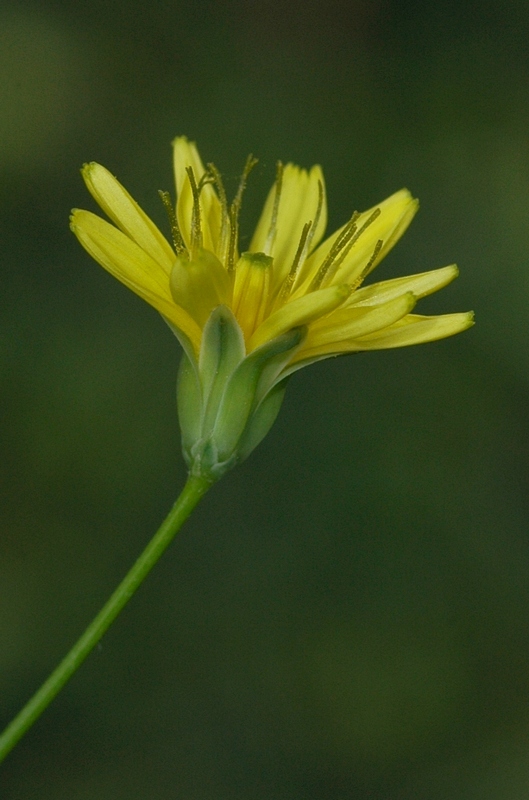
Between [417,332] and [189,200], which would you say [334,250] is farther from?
[189,200]

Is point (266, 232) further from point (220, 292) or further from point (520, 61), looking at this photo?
point (520, 61)

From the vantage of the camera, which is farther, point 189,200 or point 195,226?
point 189,200

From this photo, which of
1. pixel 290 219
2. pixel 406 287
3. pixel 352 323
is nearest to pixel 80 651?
pixel 352 323

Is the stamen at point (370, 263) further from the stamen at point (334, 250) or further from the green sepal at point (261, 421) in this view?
the green sepal at point (261, 421)

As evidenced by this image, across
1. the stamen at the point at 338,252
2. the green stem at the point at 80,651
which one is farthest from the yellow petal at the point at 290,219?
the green stem at the point at 80,651

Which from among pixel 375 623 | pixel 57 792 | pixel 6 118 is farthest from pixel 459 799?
pixel 6 118

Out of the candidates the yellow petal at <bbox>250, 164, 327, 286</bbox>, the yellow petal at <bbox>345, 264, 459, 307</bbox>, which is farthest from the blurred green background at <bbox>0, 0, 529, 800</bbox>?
the yellow petal at <bbox>345, 264, 459, 307</bbox>
